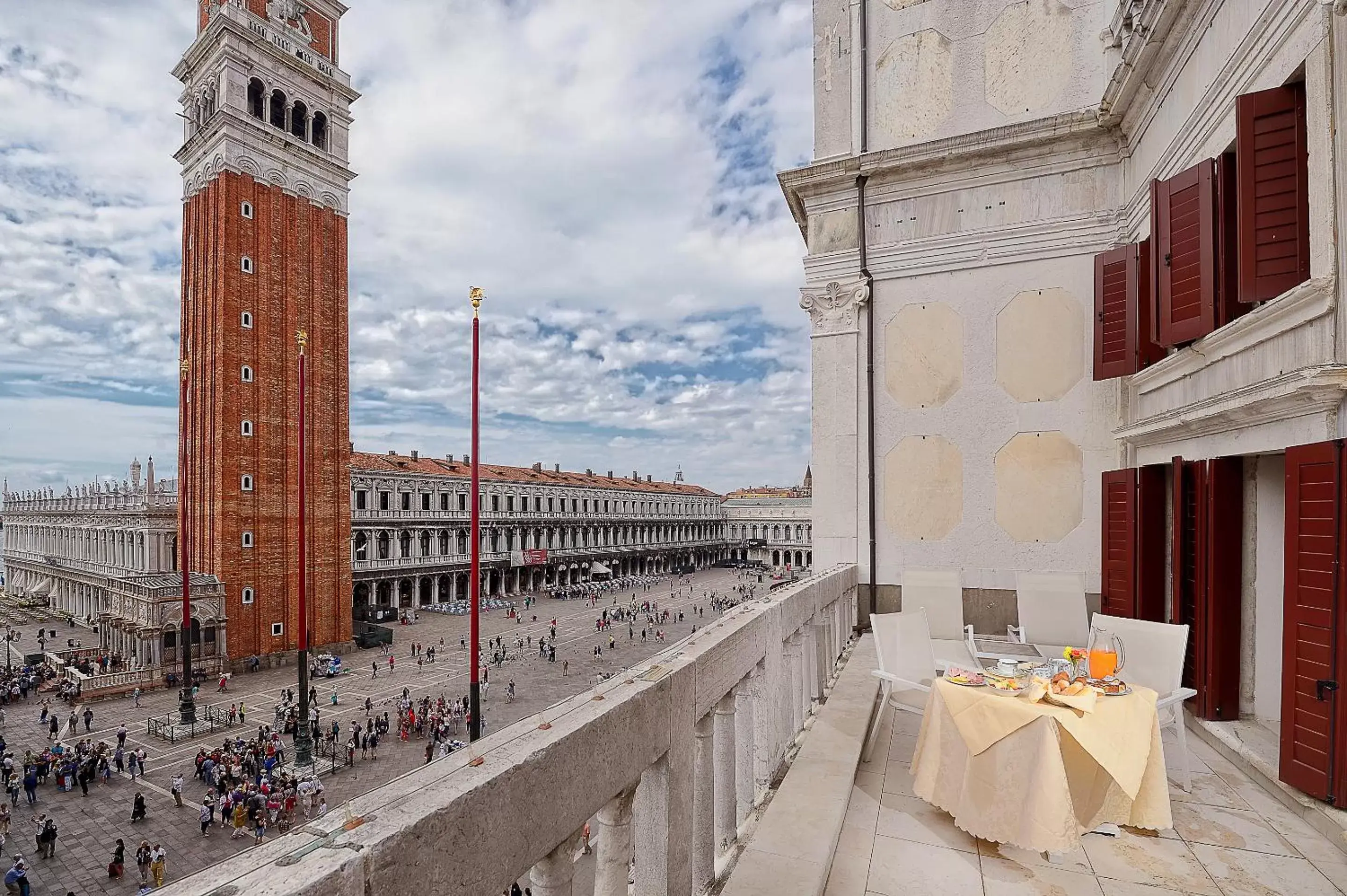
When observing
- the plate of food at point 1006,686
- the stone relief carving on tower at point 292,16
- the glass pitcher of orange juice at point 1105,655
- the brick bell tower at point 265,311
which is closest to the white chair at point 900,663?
the plate of food at point 1006,686

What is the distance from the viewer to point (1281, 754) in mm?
4367

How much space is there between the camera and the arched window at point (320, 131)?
112 feet

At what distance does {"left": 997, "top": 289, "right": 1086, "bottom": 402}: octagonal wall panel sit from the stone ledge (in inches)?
197

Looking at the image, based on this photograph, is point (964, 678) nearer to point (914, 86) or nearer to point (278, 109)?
point (914, 86)

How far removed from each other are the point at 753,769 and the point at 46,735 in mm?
25492

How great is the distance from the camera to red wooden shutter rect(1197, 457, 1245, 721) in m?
5.44

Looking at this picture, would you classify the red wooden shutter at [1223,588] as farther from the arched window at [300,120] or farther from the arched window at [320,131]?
the arched window at [320,131]

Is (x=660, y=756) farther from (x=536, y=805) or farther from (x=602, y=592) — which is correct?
(x=602, y=592)

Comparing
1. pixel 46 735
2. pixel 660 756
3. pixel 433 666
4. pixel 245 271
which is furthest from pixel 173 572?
pixel 660 756

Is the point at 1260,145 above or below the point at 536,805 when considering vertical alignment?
above

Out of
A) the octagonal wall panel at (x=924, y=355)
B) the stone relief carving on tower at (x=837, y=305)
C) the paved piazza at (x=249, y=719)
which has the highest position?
the stone relief carving on tower at (x=837, y=305)

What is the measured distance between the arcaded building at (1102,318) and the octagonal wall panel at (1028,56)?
0.10 feet

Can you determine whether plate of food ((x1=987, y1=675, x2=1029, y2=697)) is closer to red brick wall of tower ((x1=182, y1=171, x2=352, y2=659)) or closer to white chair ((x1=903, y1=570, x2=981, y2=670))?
white chair ((x1=903, y1=570, x2=981, y2=670))

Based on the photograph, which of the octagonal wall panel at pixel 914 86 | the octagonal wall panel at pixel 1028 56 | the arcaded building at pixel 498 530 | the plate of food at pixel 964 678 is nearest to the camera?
the plate of food at pixel 964 678
